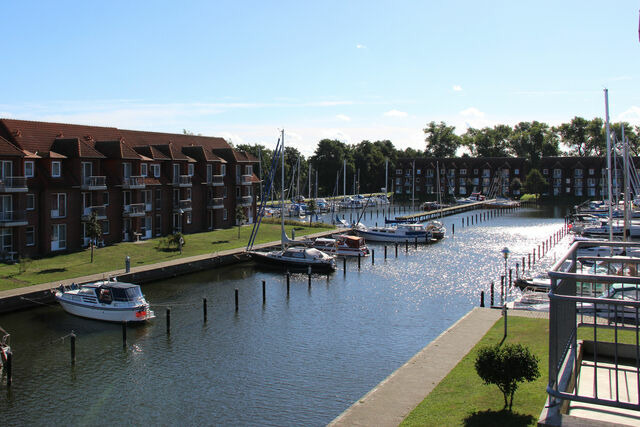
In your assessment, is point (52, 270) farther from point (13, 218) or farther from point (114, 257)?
point (114, 257)

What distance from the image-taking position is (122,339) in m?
32.9

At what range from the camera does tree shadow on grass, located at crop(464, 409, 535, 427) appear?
1778cm

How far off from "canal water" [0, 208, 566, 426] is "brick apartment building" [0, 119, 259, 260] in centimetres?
1204

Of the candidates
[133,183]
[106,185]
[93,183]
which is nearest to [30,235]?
[93,183]

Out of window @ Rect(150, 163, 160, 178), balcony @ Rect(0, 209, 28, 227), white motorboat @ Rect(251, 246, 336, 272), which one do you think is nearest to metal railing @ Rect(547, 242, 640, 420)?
white motorboat @ Rect(251, 246, 336, 272)

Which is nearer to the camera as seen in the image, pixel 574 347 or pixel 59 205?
pixel 574 347

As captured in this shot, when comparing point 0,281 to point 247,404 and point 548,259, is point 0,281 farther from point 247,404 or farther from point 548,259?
point 548,259

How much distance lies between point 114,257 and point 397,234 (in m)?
36.5

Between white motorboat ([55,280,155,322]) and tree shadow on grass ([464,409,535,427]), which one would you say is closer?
tree shadow on grass ([464,409,535,427])

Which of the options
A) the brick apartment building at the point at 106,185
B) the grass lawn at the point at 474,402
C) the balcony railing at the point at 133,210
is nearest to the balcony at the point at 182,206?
the brick apartment building at the point at 106,185

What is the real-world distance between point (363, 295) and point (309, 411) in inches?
870

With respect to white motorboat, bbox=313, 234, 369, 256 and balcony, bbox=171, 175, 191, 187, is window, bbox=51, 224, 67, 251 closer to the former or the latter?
balcony, bbox=171, 175, 191, 187

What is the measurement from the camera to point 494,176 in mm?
170875

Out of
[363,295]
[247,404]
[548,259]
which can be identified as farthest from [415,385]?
[548,259]
